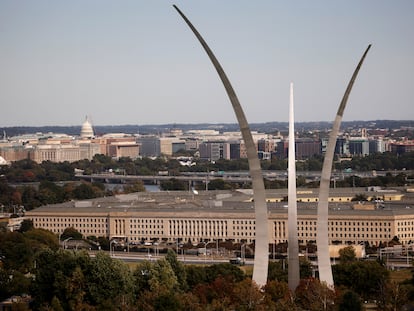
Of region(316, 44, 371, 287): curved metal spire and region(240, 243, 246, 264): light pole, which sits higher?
region(316, 44, 371, 287): curved metal spire

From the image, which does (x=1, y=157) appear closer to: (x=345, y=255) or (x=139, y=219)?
(x=139, y=219)

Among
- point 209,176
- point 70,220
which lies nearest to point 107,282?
point 70,220

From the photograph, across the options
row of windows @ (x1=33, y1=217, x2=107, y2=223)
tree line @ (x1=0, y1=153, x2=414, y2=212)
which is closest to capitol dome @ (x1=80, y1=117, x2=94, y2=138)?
tree line @ (x1=0, y1=153, x2=414, y2=212)

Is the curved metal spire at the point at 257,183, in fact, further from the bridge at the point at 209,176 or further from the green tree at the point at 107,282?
the bridge at the point at 209,176

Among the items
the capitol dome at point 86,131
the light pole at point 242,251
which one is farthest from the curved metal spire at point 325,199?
the capitol dome at point 86,131

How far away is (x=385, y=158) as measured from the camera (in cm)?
11062

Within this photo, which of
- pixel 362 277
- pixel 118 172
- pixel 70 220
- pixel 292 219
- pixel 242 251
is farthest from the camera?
pixel 118 172

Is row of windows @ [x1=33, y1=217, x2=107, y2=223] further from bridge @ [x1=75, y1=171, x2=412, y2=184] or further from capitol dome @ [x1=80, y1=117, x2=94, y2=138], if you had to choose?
capitol dome @ [x1=80, y1=117, x2=94, y2=138]

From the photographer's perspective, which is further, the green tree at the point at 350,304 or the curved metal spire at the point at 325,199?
the curved metal spire at the point at 325,199

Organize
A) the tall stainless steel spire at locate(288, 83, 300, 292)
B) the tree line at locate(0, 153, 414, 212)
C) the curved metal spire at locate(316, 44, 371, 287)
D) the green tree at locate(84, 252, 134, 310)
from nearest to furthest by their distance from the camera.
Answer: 1. the tall stainless steel spire at locate(288, 83, 300, 292)
2. the curved metal spire at locate(316, 44, 371, 287)
3. the green tree at locate(84, 252, 134, 310)
4. the tree line at locate(0, 153, 414, 212)

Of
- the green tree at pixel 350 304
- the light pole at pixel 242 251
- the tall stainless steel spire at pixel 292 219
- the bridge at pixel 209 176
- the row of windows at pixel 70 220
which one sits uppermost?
the tall stainless steel spire at pixel 292 219

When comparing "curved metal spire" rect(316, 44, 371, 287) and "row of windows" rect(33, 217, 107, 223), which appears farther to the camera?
"row of windows" rect(33, 217, 107, 223)

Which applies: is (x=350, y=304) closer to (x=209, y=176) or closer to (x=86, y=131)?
(x=209, y=176)

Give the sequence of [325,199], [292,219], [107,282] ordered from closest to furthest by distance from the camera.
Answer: [292,219], [325,199], [107,282]
